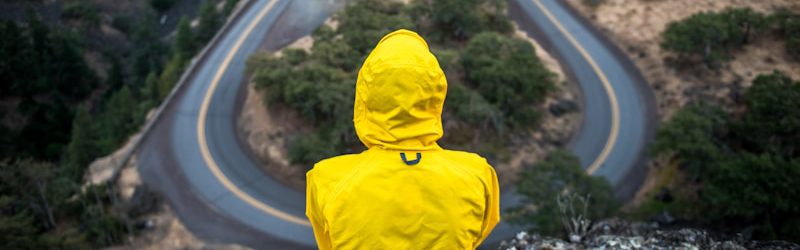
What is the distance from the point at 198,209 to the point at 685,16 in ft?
60.6

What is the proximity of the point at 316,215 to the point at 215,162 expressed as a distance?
1515 cm

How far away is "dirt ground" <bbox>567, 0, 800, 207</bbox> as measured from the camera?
18516 mm

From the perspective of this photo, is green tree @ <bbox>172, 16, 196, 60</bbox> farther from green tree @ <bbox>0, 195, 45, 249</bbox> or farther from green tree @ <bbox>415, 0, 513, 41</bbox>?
green tree @ <bbox>0, 195, 45, 249</bbox>

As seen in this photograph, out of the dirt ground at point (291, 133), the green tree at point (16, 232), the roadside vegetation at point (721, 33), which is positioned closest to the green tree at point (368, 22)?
the dirt ground at point (291, 133)

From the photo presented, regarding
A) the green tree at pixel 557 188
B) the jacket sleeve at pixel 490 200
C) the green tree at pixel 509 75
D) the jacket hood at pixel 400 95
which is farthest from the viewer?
the green tree at pixel 509 75

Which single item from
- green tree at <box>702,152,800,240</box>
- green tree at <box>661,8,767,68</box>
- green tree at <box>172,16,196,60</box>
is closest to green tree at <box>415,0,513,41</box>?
green tree at <box>661,8,767,68</box>

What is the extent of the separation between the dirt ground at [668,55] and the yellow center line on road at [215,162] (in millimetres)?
9336

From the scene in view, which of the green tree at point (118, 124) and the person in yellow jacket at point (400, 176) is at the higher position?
the person in yellow jacket at point (400, 176)

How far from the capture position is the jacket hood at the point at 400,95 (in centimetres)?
269

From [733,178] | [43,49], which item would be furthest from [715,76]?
[43,49]

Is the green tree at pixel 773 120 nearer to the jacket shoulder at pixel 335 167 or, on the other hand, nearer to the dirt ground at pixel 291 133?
the dirt ground at pixel 291 133

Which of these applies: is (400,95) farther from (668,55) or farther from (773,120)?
(668,55)

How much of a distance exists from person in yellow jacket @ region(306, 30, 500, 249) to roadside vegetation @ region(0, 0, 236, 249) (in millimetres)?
12976

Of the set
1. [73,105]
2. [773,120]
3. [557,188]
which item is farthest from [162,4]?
[773,120]
